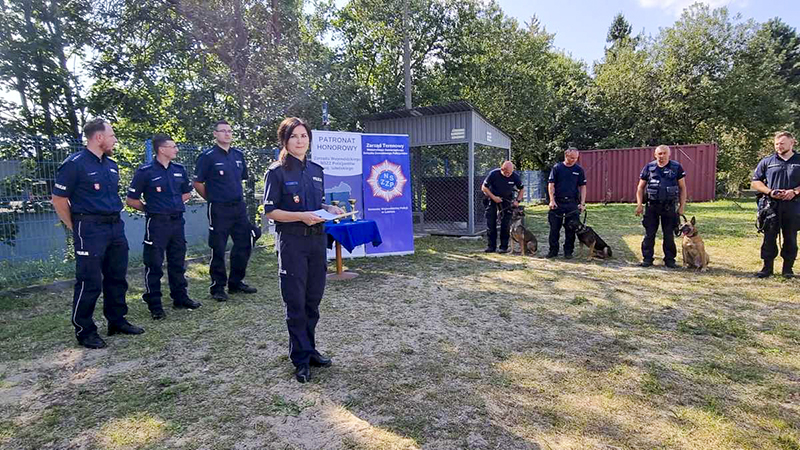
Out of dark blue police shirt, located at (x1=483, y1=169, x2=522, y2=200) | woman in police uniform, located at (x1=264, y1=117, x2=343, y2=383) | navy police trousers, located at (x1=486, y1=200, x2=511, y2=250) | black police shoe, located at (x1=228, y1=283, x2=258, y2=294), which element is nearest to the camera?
woman in police uniform, located at (x1=264, y1=117, x2=343, y2=383)

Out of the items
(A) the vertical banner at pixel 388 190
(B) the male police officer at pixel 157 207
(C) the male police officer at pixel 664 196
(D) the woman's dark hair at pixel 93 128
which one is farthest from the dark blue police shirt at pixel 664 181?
(D) the woman's dark hair at pixel 93 128

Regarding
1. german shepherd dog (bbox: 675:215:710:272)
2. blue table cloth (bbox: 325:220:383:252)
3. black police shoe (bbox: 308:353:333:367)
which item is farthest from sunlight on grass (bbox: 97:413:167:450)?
german shepherd dog (bbox: 675:215:710:272)

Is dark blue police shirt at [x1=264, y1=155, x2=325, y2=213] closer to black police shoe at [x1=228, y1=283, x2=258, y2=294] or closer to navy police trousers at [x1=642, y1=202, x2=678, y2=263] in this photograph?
black police shoe at [x1=228, y1=283, x2=258, y2=294]

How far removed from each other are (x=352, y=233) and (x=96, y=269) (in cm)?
285

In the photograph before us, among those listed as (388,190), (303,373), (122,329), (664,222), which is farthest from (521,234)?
(122,329)

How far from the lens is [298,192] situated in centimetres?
286

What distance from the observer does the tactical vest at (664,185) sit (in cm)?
599

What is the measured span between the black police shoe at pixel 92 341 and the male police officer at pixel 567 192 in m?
6.27

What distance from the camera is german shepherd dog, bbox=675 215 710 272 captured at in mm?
6012

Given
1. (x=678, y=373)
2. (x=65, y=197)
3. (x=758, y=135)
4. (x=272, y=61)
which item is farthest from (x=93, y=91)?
(x=758, y=135)

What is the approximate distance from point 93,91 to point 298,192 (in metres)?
8.47

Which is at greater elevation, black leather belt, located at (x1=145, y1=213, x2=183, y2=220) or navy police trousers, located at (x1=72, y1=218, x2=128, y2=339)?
black leather belt, located at (x1=145, y1=213, x2=183, y2=220)

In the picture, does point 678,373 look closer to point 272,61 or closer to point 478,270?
point 478,270

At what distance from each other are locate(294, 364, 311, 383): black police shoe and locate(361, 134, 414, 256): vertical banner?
14.3ft
